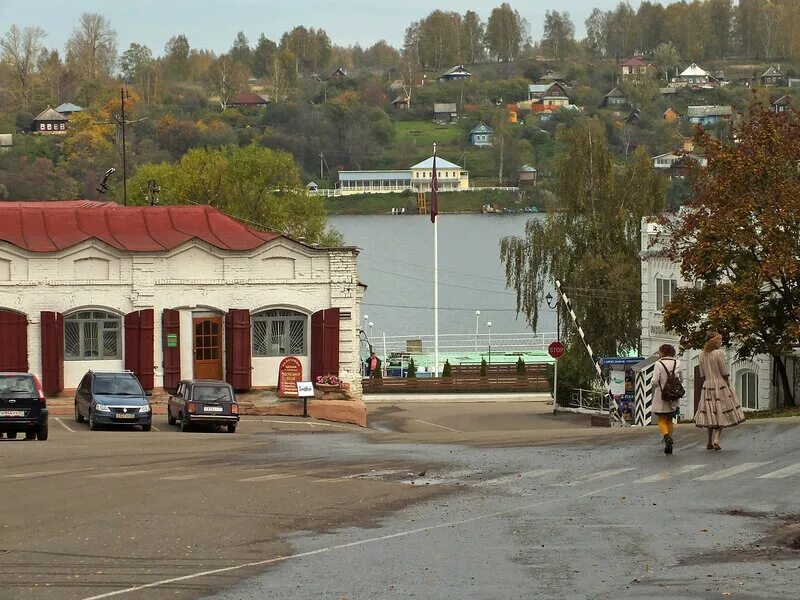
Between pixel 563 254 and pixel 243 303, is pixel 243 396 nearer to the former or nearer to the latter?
pixel 243 303

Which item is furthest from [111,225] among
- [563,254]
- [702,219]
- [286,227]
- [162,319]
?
[286,227]

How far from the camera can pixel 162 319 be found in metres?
44.2

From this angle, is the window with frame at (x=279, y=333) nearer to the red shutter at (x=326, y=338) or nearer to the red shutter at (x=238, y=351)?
the red shutter at (x=326, y=338)

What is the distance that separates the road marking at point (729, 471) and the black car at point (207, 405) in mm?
18249

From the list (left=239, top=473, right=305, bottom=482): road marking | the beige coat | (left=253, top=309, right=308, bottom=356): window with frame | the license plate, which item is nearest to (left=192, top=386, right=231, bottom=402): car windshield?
the license plate

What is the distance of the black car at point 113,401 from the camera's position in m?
35.8

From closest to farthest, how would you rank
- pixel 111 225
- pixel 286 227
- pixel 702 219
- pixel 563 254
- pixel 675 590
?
pixel 675 590 → pixel 702 219 → pixel 111 225 → pixel 563 254 → pixel 286 227

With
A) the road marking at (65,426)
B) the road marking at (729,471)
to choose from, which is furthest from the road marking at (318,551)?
the road marking at (65,426)

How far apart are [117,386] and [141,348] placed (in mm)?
6864

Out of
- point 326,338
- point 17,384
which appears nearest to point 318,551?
point 17,384

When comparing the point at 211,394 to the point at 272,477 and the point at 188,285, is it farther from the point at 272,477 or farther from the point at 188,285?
the point at 272,477

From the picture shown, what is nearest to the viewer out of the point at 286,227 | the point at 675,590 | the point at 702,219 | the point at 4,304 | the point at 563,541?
the point at 675,590

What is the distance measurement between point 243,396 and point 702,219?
44.5ft

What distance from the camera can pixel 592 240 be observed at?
72.1 metres
